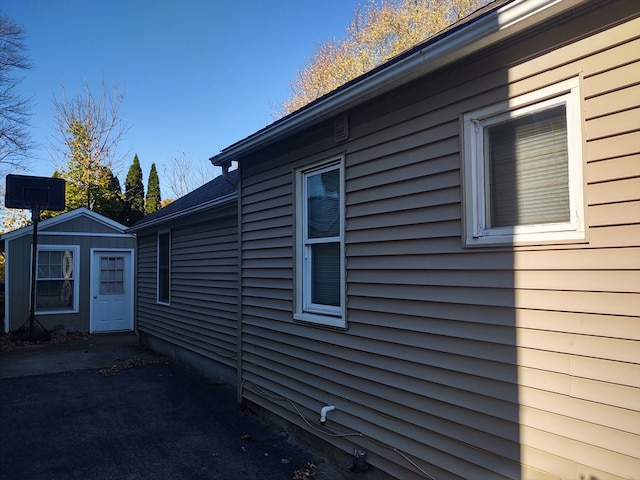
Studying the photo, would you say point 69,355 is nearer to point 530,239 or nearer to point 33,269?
point 33,269

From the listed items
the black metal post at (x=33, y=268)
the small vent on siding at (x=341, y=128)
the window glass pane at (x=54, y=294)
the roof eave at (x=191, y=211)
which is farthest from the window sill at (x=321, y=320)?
the window glass pane at (x=54, y=294)

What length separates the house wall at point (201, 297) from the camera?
21.5 ft

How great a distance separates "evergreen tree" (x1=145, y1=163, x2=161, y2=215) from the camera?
2295 centimetres

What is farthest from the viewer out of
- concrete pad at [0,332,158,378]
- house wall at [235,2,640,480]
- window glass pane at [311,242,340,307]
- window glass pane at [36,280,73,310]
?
window glass pane at [36,280,73,310]

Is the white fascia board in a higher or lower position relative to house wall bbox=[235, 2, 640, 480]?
higher

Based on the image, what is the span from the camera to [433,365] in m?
2.92

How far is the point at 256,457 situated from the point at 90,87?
23.3 m

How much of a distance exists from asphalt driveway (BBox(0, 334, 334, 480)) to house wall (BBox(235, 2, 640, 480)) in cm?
62

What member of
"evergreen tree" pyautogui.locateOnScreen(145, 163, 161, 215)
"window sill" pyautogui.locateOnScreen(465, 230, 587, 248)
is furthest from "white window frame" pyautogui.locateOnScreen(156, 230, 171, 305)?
"evergreen tree" pyautogui.locateOnScreen(145, 163, 161, 215)

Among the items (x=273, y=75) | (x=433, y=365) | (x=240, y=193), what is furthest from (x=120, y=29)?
(x=433, y=365)

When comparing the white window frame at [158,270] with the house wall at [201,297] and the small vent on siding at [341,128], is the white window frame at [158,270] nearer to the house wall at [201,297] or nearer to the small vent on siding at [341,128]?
the house wall at [201,297]

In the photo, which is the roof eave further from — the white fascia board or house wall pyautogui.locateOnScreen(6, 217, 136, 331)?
house wall pyautogui.locateOnScreen(6, 217, 136, 331)

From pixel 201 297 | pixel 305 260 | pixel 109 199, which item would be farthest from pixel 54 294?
pixel 305 260

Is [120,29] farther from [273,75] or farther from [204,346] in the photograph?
[204,346]
